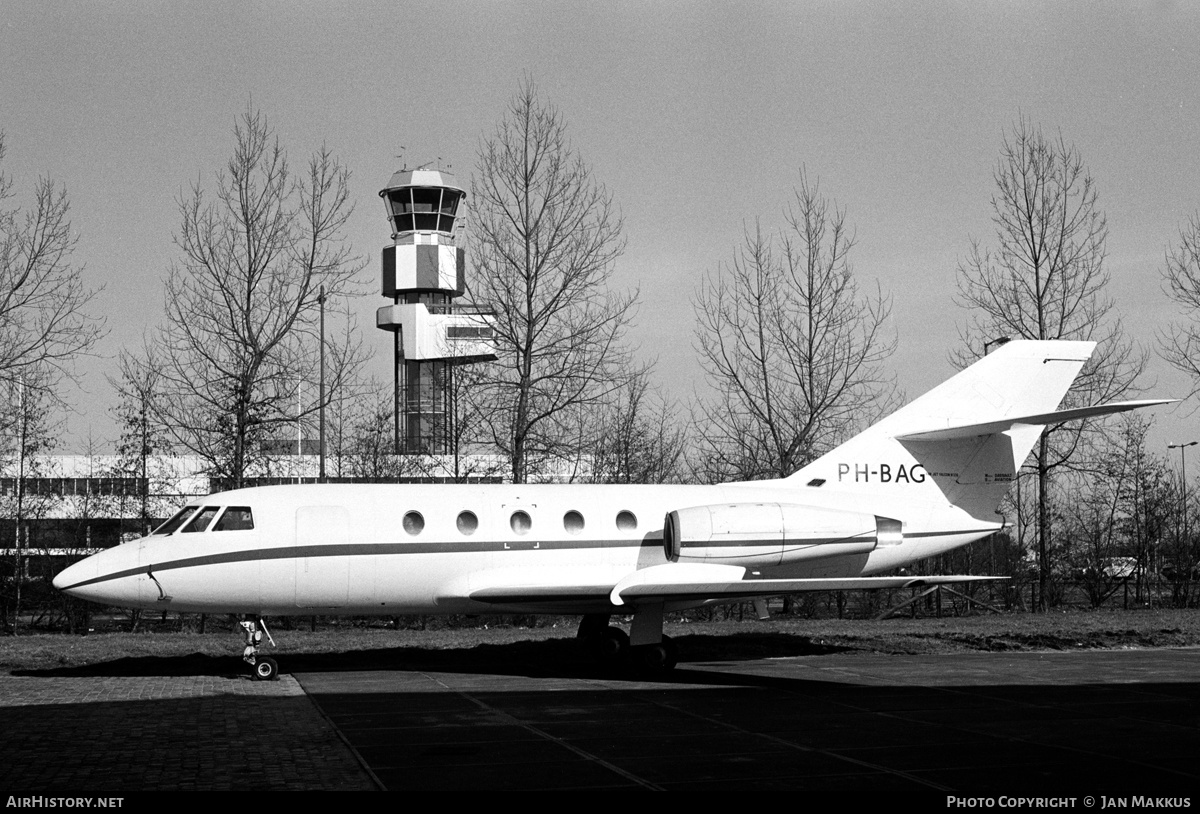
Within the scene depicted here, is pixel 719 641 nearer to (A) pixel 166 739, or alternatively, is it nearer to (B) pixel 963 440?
(B) pixel 963 440

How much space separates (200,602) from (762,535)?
27.1 feet

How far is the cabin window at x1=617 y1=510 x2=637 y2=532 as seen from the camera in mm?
18469

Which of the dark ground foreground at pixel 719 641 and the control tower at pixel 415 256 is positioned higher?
the control tower at pixel 415 256

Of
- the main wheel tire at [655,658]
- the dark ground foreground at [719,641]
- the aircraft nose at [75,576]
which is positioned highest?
the aircraft nose at [75,576]

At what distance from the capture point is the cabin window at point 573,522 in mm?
18188

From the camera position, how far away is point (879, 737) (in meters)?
11.4

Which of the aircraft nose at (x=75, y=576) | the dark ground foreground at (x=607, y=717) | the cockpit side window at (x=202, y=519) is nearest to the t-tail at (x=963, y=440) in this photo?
the dark ground foreground at (x=607, y=717)

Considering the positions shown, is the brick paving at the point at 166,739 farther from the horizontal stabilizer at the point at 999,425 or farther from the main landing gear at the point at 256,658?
the horizontal stabilizer at the point at 999,425

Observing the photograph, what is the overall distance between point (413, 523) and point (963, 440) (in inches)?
367

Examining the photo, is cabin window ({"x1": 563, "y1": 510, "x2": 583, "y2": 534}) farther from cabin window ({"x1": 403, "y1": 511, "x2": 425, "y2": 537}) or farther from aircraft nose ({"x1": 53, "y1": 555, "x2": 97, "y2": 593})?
aircraft nose ({"x1": 53, "y1": 555, "x2": 97, "y2": 593})

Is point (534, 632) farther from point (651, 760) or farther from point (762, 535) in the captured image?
point (651, 760)

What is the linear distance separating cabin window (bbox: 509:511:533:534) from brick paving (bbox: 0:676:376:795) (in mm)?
3994

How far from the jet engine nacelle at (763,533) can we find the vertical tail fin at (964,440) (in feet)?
3.99

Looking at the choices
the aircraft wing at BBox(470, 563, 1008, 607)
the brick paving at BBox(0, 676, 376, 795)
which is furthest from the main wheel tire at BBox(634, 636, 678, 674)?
the brick paving at BBox(0, 676, 376, 795)
